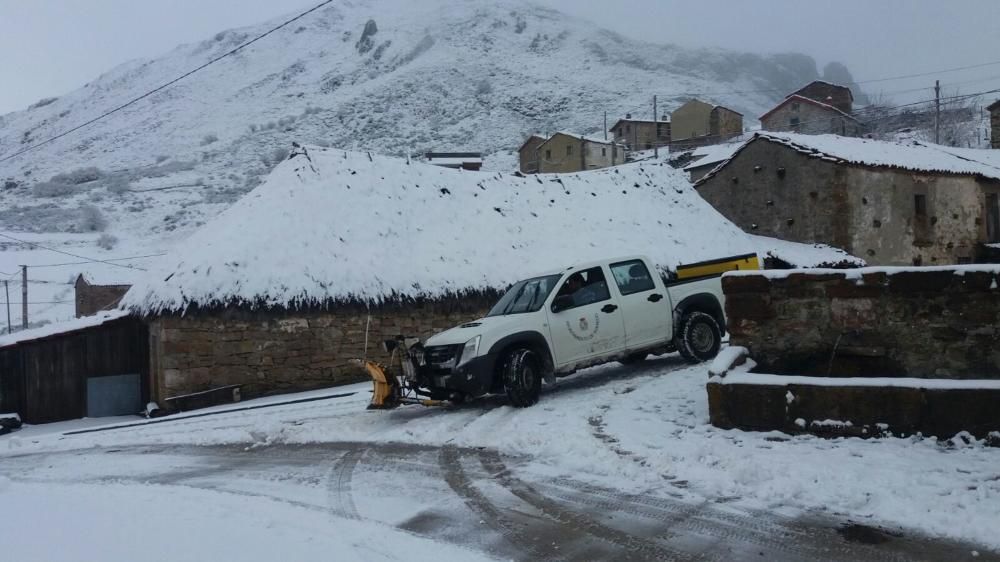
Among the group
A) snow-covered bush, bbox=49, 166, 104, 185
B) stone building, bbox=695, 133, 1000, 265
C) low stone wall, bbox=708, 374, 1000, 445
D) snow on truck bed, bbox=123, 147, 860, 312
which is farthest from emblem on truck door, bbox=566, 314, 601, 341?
snow-covered bush, bbox=49, 166, 104, 185

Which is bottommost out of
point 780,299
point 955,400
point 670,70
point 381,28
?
point 955,400

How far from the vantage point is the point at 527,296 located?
11.3m

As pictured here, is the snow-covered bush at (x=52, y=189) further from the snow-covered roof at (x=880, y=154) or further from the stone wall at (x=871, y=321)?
the stone wall at (x=871, y=321)

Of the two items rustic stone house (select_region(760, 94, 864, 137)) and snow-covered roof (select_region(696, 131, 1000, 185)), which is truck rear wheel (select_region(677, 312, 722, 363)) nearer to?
snow-covered roof (select_region(696, 131, 1000, 185))

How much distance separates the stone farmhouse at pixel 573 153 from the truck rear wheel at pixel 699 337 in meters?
47.7

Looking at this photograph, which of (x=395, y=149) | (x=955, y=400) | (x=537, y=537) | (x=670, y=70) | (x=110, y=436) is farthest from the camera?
(x=670, y=70)

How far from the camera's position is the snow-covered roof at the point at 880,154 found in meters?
27.8

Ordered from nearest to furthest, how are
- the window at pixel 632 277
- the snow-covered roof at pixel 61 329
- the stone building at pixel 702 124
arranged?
the window at pixel 632 277 < the snow-covered roof at pixel 61 329 < the stone building at pixel 702 124

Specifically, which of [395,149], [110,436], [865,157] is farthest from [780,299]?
[395,149]

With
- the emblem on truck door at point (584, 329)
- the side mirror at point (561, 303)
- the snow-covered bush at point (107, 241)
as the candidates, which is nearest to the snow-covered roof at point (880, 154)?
the emblem on truck door at point (584, 329)

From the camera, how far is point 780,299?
850cm

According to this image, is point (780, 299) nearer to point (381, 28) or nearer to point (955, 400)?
point (955, 400)

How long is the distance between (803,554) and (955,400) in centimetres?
289

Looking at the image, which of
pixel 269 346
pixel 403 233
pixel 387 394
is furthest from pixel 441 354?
pixel 403 233
